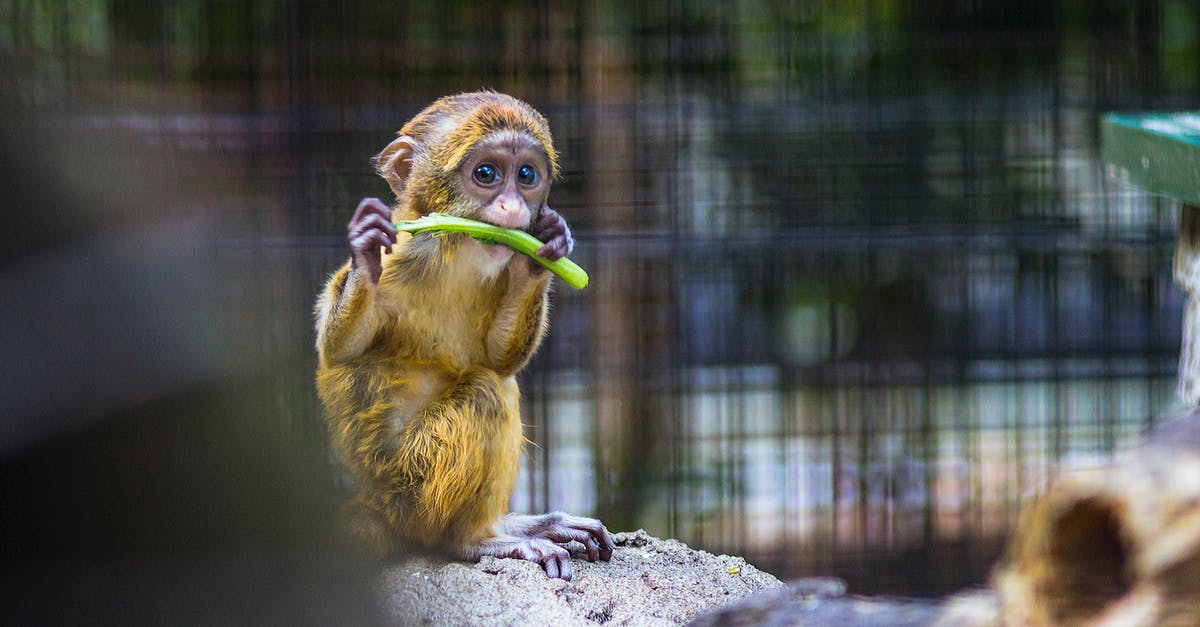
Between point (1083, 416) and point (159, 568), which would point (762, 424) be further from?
point (159, 568)

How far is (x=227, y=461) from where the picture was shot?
2549 mm

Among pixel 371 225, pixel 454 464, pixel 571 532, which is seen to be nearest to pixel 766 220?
pixel 571 532

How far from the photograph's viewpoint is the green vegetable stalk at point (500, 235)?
8.01 feet

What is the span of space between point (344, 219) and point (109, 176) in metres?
1.01

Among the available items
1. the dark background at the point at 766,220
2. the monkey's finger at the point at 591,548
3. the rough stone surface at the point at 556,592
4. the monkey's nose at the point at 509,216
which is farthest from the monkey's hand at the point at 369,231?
the dark background at the point at 766,220

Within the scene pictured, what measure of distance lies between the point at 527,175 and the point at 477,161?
0.38 ft

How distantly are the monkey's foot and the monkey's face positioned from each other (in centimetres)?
67

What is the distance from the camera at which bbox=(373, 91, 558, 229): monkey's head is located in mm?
2586

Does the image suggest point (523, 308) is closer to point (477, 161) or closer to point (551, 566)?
point (477, 161)

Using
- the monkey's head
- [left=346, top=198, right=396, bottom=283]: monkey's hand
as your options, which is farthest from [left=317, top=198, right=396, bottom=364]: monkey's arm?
the monkey's head

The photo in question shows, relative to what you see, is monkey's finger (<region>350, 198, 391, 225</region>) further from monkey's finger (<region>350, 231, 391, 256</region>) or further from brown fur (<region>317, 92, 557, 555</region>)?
brown fur (<region>317, 92, 557, 555</region>)

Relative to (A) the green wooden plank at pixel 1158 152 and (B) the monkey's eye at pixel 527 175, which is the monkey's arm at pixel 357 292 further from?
(A) the green wooden plank at pixel 1158 152

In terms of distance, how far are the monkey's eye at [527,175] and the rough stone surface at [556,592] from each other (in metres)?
0.81

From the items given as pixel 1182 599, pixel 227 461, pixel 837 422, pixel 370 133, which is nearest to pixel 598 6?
pixel 370 133
